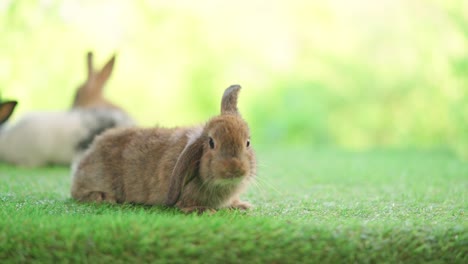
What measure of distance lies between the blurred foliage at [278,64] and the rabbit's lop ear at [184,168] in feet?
12.4

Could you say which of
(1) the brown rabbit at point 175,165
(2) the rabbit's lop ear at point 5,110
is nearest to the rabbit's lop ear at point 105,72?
(2) the rabbit's lop ear at point 5,110

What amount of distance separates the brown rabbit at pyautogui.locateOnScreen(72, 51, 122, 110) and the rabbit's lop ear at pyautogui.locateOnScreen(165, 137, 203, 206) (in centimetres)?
258

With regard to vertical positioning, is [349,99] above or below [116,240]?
above

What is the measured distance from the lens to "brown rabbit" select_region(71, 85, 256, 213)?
86.4 inches

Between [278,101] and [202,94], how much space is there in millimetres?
788

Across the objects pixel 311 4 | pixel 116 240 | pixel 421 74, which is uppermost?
pixel 311 4

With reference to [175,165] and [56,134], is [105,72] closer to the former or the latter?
[56,134]

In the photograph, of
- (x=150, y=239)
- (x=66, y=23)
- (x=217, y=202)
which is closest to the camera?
(x=150, y=239)

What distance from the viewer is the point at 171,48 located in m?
6.17

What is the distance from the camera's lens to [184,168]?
221 cm

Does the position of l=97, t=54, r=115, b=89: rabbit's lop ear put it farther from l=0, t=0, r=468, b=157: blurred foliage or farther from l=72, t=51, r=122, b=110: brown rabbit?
l=0, t=0, r=468, b=157: blurred foliage

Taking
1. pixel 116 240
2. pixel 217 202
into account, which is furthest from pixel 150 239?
pixel 217 202

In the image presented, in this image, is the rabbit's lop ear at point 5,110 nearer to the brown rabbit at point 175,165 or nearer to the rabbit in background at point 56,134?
the brown rabbit at point 175,165

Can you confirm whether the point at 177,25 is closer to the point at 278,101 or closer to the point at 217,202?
the point at 278,101
